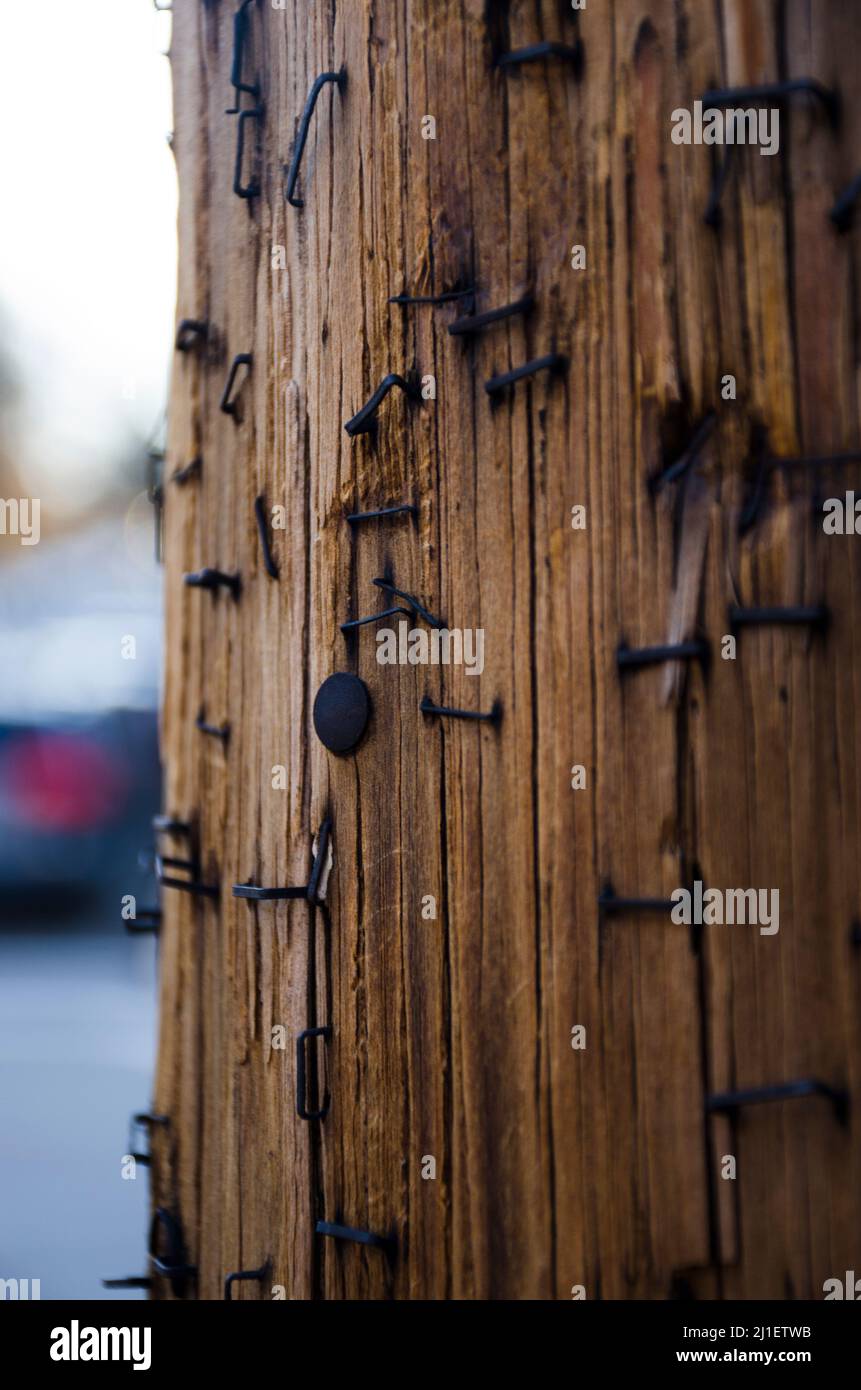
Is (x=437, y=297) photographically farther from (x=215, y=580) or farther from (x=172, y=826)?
(x=172, y=826)

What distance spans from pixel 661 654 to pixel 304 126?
2.65 feet

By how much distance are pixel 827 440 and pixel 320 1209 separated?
105 centimetres

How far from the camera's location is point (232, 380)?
1464 mm

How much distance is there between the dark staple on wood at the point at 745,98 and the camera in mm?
1019

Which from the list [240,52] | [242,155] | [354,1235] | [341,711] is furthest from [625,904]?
[240,52]

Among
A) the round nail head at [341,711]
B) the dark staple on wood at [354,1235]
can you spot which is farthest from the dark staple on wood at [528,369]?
the dark staple on wood at [354,1235]

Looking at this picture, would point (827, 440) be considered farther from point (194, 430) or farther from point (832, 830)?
point (194, 430)

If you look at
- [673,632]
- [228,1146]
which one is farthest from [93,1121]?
[673,632]

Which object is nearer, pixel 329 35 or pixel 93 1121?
pixel 329 35

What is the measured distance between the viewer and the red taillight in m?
9.30

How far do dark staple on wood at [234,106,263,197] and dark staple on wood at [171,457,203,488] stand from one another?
15.1 inches

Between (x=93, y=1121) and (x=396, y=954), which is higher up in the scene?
(x=396, y=954)

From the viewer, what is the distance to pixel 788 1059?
3.37 ft

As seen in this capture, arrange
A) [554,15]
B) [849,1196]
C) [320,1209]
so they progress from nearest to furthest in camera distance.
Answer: [849,1196] → [554,15] → [320,1209]
